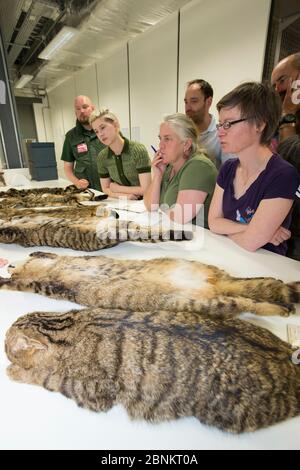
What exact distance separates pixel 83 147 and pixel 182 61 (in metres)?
1.81

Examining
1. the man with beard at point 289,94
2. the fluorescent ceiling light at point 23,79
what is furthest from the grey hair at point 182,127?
the fluorescent ceiling light at point 23,79

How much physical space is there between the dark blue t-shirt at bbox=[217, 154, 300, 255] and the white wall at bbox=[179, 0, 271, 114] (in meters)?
1.92

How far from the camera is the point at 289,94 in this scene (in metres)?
1.46

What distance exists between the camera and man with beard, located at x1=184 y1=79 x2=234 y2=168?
2266 mm

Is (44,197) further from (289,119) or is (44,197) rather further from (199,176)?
(289,119)

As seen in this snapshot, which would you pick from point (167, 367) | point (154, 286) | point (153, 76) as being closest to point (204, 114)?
point (153, 76)

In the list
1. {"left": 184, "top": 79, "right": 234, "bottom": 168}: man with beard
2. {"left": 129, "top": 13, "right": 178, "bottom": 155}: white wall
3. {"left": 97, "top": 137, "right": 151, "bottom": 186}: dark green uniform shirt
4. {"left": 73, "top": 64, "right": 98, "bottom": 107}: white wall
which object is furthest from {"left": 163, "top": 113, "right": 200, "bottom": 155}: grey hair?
{"left": 73, "top": 64, "right": 98, "bottom": 107}: white wall

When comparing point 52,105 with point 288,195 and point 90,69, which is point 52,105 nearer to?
point 90,69

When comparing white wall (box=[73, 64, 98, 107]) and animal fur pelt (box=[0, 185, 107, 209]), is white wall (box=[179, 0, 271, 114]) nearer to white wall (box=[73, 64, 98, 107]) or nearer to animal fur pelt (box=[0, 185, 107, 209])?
animal fur pelt (box=[0, 185, 107, 209])

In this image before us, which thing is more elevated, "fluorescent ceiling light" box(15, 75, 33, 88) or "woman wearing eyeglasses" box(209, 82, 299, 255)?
"fluorescent ceiling light" box(15, 75, 33, 88)

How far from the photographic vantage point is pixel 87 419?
0.50 m

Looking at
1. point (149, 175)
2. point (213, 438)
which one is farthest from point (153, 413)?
point (149, 175)

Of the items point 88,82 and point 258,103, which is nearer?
point 258,103

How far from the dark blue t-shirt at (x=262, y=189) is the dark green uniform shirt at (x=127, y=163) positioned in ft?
3.08
